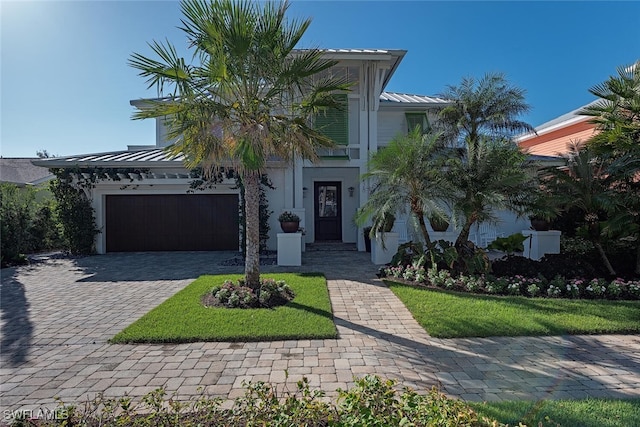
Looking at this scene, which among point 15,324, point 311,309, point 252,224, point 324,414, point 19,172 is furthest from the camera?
point 19,172

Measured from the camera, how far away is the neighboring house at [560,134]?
15.0 metres

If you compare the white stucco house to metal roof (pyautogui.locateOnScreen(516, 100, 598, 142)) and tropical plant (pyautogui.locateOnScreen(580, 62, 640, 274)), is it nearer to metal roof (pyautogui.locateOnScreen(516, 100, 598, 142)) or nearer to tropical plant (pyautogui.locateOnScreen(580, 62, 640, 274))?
tropical plant (pyautogui.locateOnScreen(580, 62, 640, 274))

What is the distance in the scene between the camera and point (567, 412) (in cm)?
296

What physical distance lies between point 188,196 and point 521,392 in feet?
39.9

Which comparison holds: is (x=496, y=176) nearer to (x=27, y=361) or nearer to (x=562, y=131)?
(x=27, y=361)

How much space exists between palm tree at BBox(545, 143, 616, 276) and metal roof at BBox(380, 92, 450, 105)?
639 cm

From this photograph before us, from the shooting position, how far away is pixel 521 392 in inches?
133

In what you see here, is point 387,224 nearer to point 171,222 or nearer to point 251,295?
point 251,295

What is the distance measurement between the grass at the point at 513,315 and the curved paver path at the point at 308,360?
0.21 meters

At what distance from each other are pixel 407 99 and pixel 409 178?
29.4ft

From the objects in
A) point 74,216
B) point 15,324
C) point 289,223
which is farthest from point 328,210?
point 15,324

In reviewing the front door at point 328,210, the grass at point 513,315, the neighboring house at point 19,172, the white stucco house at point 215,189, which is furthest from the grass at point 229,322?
the neighboring house at point 19,172

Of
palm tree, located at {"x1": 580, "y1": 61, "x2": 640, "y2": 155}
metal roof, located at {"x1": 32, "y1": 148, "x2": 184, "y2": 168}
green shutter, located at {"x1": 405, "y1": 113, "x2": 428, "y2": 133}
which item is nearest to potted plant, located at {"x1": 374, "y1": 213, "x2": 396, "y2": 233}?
palm tree, located at {"x1": 580, "y1": 61, "x2": 640, "y2": 155}

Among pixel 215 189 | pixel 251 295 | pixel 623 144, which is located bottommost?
A: pixel 251 295
